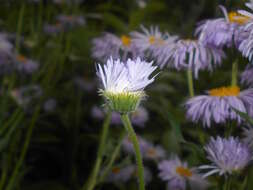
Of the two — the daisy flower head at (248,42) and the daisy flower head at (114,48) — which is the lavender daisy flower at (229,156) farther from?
the daisy flower head at (114,48)

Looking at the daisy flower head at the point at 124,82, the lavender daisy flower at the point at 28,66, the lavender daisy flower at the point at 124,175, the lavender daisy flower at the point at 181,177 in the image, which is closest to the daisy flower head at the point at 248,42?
the daisy flower head at the point at 124,82

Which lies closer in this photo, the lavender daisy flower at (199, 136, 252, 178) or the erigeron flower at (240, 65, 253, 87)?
the lavender daisy flower at (199, 136, 252, 178)

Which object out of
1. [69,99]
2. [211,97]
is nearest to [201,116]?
[211,97]

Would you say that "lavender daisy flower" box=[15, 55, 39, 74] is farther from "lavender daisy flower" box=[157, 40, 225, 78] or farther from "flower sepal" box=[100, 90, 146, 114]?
"flower sepal" box=[100, 90, 146, 114]

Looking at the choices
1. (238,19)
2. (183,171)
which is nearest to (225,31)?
(238,19)

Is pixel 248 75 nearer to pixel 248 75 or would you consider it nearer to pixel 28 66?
pixel 248 75

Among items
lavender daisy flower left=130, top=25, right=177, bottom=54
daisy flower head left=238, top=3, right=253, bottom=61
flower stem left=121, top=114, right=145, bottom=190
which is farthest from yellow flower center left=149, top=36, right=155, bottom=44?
flower stem left=121, top=114, right=145, bottom=190
